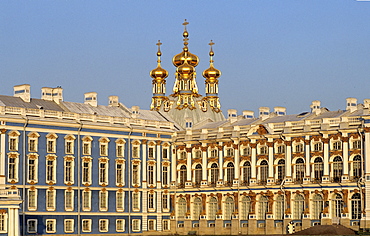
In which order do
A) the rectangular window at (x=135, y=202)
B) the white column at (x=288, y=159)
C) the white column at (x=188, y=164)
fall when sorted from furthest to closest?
the white column at (x=188, y=164) → the rectangular window at (x=135, y=202) → the white column at (x=288, y=159)

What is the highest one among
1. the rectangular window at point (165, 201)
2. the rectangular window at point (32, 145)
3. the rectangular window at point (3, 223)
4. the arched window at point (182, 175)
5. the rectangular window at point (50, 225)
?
the rectangular window at point (32, 145)

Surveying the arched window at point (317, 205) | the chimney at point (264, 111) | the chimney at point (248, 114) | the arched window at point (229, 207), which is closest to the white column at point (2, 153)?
the arched window at point (229, 207)

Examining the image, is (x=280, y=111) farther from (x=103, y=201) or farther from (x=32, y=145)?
(x=32, y=145)

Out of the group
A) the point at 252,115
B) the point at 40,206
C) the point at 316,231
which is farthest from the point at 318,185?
the point at 40,206

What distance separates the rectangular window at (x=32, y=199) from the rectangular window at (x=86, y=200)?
228 inches

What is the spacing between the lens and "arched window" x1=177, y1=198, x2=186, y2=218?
105 m

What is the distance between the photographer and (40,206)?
300 ft

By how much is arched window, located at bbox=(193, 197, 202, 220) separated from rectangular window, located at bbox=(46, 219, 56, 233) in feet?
57.9

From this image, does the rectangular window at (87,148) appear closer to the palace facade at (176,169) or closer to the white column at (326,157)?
the palace facade at (176,169)

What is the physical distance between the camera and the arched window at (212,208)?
103 metres

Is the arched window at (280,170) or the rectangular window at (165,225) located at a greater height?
the arched window at (280,170)

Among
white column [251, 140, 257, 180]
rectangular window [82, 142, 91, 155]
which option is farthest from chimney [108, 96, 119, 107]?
white column [251, 140, 257, 180]

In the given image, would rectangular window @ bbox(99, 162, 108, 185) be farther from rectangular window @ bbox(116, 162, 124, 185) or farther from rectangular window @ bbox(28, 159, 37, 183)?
rectangular window @ bbox(28, 159, 37, 183)

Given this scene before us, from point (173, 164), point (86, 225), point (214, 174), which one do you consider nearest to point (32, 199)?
point (86, 225)
